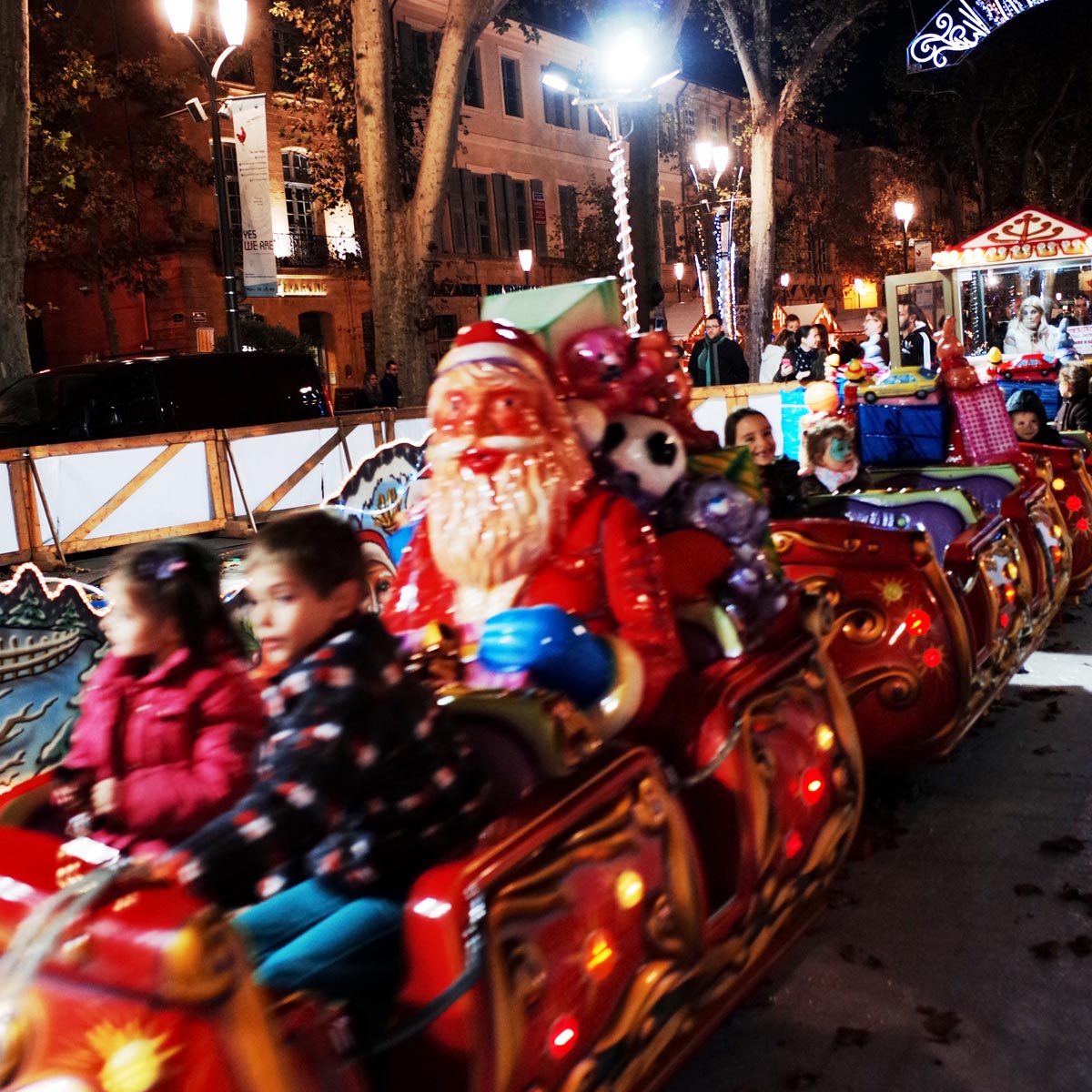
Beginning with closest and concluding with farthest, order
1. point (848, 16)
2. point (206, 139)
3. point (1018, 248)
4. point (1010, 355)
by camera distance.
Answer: point (1010, 355)
point (1018, 248)
point (848, 16)
point (206, 139)

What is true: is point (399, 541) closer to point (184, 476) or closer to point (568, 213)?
point (184, 476)

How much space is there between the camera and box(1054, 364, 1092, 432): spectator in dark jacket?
30.9 feet

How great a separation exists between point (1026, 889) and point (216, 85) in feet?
45.6

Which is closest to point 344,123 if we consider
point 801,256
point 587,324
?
point 587,324

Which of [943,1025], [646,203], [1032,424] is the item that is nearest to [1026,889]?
[943,1025]

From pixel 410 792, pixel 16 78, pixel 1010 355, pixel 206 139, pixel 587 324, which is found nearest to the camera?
pixel 410 792

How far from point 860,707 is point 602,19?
15495 millimetres

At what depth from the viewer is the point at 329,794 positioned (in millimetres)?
2094

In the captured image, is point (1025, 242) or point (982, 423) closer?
point (982, 423)

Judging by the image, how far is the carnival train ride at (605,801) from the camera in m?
1.66

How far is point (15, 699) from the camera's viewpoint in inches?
153

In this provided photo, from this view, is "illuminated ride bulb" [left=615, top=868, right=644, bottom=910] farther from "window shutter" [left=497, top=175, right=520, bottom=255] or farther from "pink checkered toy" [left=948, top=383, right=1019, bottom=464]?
"window shutter" [left=497, top=175, right=520, bottom=255]

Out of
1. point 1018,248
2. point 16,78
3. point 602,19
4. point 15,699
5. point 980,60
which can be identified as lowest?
point 15,699

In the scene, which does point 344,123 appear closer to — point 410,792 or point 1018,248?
point 1018,248
